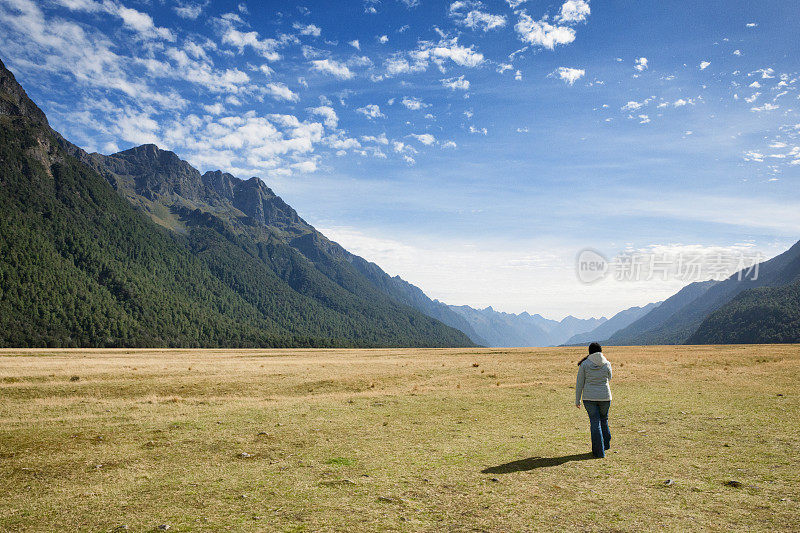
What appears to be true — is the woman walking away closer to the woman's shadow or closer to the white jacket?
the white jacket

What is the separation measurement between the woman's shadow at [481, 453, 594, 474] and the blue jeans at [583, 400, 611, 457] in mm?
388

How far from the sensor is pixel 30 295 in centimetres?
19912

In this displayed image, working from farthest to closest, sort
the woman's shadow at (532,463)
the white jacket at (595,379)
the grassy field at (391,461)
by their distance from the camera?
the white jacket at (595,379)
the woman's shadow at (532,463)
the grassy field at (391,461)

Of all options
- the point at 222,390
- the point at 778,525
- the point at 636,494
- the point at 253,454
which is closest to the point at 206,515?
the point at 253,454

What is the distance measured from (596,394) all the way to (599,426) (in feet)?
3.29

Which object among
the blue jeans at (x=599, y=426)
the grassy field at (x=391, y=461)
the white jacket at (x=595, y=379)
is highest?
the white jacket at (x=595, y=379)

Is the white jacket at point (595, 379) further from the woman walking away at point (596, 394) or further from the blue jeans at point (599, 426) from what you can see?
the blue jeans at point (599, 426)

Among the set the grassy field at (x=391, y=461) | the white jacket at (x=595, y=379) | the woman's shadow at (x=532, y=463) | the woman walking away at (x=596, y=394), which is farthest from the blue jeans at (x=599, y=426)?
the grassy field at (x=391, y=461)

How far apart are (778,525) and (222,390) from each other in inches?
1166

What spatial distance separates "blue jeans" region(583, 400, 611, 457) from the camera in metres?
12.9

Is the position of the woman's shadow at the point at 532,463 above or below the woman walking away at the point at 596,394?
below

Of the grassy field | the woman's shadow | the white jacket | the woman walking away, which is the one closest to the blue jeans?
the woman walking away

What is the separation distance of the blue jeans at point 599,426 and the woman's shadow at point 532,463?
0.39 metres

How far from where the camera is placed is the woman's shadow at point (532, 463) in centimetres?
1171
